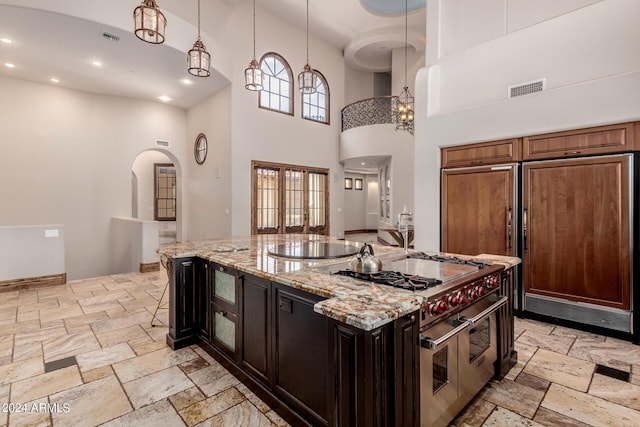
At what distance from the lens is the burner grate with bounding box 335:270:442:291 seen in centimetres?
162

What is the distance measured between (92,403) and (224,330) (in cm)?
95

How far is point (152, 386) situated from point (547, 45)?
5200 millimetres

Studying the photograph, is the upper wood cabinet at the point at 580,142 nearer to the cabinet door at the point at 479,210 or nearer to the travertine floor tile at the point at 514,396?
the cabinet door at the point at 479,210

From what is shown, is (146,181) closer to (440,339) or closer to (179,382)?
(179,382)

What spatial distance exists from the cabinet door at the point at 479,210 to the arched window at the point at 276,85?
4.79 metres

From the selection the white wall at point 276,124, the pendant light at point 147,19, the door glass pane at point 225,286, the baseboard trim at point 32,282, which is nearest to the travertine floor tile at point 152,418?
the door glass pane at point 225,286

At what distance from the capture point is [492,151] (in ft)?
12.9

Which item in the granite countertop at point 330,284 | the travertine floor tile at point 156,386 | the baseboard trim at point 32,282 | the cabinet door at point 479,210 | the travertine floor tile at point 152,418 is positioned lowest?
the travertine floor tile at point 152,418

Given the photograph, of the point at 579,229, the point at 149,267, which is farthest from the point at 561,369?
the point at 149,267

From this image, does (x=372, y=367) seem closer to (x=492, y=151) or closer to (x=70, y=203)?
(x=492, y=151)

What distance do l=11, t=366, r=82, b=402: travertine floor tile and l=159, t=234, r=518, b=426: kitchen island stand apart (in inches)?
29.4

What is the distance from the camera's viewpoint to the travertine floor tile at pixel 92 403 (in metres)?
1.97

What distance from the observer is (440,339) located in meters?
1.55

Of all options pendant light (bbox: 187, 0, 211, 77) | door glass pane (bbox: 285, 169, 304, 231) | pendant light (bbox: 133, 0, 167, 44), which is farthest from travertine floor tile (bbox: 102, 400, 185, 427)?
door glass pane (bbox: 285, 169, 304, 231)
